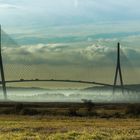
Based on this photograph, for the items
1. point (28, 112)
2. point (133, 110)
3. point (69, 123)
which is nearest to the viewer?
point (69, 123)

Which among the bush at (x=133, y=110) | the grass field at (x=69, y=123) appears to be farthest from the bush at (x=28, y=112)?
the bush at (x=133, y=110)

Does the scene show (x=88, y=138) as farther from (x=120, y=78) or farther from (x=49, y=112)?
(x=120, y=78)

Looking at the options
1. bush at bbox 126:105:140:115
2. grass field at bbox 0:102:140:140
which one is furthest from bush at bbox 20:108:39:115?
bush at bbox 126:105:140:115

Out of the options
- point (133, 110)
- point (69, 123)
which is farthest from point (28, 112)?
point (69, 123)

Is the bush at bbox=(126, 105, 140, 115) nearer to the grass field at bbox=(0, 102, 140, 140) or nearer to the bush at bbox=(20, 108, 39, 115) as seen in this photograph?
the grass field at bbox=(0, 102, 140, 140)

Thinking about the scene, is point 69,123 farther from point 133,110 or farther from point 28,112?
point 133,110

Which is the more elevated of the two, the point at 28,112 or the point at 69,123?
the point at 69,123

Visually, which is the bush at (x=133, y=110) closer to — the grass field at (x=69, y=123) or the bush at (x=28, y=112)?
the grass field at (x=69, y=123)

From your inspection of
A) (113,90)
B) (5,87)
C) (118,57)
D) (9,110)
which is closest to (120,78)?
(113,90)

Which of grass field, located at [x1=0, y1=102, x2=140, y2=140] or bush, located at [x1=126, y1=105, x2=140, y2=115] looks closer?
grass field, located at [x1=0, y1=102, x2=140, y2=140]

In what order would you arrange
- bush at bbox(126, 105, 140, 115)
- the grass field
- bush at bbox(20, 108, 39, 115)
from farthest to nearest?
bush at bbox(126, 105, 140, 115) < bush at bbox(20, 108, 39, 115) < the grass field

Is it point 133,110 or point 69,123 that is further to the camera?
point 133,110

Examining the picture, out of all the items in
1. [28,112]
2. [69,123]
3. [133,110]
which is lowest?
[133,110]

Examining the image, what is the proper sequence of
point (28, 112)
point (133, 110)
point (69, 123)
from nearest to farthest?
point (69, 123)
point (28, 112)
point (133, 110)
